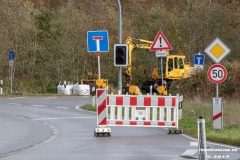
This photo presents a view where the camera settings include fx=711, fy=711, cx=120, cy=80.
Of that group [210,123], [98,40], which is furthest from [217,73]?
[98,40]

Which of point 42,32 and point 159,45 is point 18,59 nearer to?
point 42,32

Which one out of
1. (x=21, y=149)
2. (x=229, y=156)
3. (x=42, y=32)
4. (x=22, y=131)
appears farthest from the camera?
(x=42, y=32)

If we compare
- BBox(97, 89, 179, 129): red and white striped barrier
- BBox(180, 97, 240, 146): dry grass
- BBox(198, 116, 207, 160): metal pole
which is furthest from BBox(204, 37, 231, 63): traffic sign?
BBox(198, 116, 207, 160): metal pole

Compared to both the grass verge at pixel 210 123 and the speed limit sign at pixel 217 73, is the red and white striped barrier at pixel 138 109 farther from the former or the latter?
the speed limit sign at pixel 217 73

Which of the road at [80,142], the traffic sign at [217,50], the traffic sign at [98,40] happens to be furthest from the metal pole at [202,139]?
the traffic sign at [98,40]

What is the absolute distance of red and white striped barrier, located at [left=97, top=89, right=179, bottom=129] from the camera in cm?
1916

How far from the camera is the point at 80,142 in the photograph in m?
17.2

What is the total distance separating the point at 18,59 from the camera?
191ft

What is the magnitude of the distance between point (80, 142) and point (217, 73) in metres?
4.75

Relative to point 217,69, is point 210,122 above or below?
below

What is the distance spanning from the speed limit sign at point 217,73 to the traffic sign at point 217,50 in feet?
0.63

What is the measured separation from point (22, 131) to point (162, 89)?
4.39 metres

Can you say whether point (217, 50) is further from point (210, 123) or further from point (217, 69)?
point (210, 123)

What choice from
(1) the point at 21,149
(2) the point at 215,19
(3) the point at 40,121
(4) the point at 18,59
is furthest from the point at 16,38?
(1) the point at 21,149
